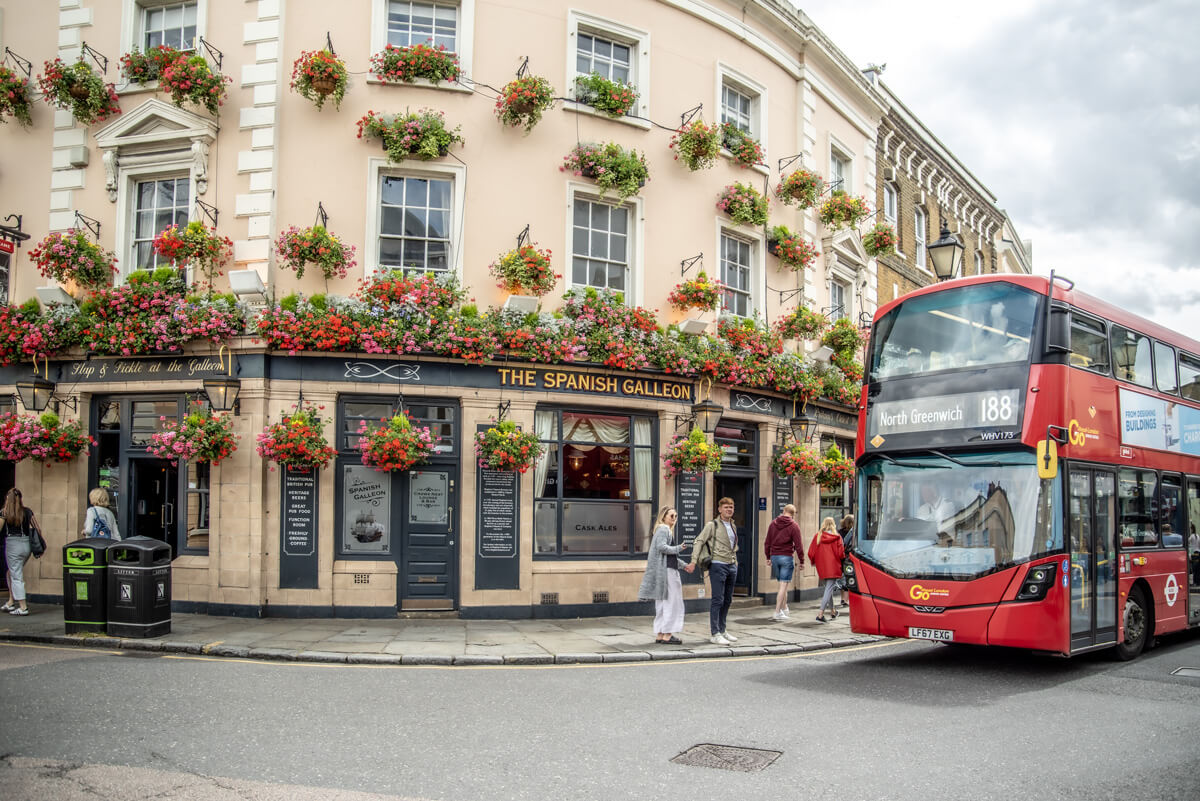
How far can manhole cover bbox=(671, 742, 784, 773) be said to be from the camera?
6.38 meters

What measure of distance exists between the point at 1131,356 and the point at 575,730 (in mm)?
8567

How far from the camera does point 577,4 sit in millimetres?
15766

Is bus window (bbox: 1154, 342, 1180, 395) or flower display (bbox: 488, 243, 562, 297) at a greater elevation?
flower display (bbox: 488, 243, 562, 297)

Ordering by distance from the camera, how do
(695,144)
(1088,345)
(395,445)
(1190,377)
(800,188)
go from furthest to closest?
(800,188)
(695,144)
(395,445)
(1190,377)
(1088,345)

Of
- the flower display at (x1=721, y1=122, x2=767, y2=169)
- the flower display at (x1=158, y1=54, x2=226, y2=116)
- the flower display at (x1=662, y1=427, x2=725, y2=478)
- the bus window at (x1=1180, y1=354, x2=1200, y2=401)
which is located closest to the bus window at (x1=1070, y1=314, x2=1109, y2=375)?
the bus window at (x1=1180, y1=354, x2=1200, y2=401)

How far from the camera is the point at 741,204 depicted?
17.1 m

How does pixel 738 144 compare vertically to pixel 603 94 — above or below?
below

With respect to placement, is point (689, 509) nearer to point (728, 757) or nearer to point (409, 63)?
point (409, 63)

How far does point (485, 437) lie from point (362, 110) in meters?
5.52

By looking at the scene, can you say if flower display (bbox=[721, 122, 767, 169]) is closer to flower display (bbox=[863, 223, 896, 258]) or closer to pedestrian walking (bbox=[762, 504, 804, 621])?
flower display (bbox=[863, 223, 896, 258])

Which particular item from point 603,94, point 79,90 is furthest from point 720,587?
point 79,90

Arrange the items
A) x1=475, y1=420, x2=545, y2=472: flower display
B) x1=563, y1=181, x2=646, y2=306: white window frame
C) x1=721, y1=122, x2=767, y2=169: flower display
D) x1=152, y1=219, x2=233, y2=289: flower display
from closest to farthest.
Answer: x1=152, y1=219, x2=233, y2=289: flower display
x1=475, y1=420, x2=545, y2=472: flower display
x1=563, y1=181, x2=646, y2=306: white window frame
x1=721, y1=122, x2=767, y2=169: flower display

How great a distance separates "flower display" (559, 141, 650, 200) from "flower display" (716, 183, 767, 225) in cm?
229

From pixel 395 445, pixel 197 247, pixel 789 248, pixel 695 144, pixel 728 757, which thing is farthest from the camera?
pixel 789 248
